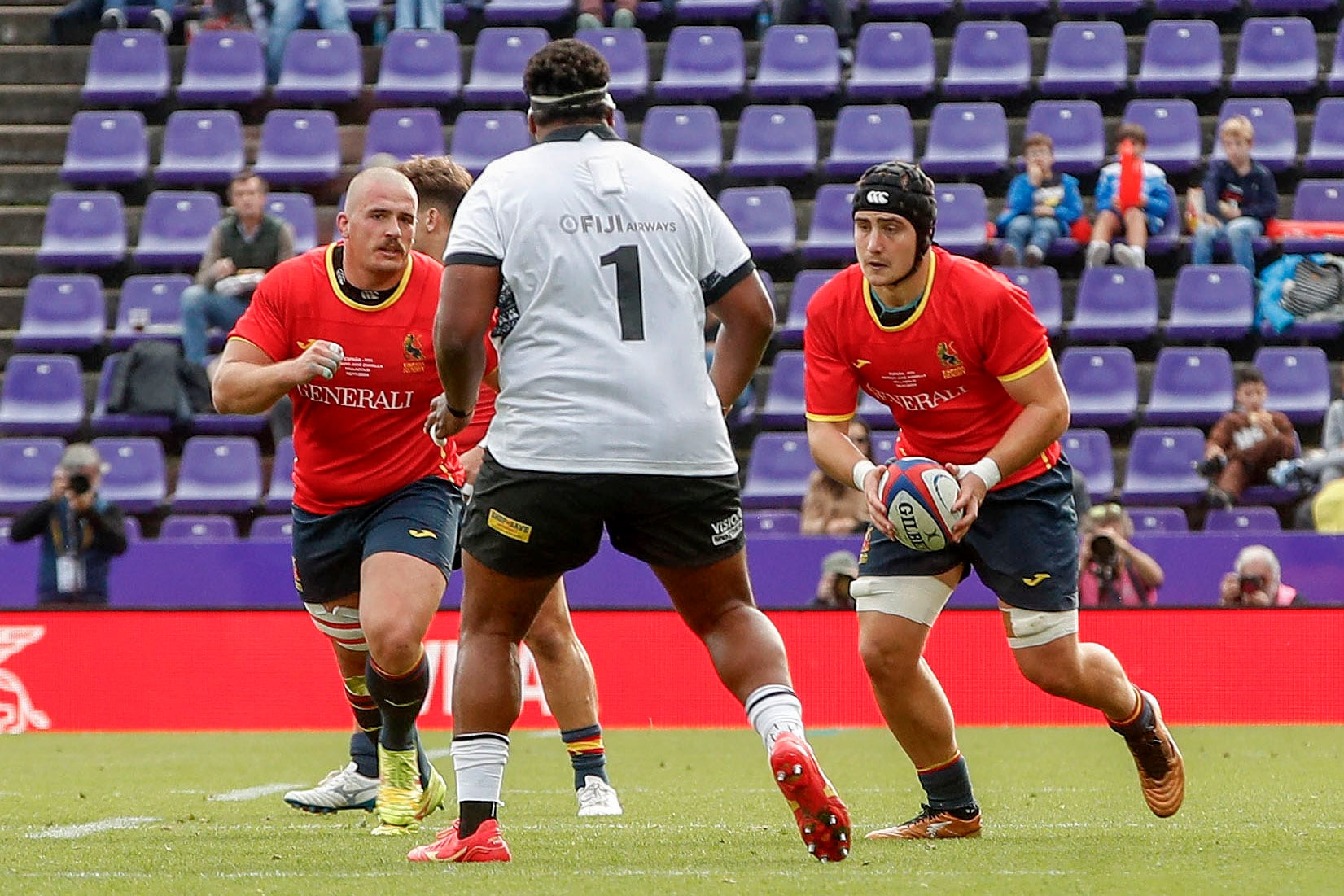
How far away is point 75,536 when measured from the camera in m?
13.0

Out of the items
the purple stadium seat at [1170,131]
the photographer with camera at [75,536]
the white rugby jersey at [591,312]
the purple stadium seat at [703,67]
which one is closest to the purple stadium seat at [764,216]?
the purple stadium seat at [703,67]

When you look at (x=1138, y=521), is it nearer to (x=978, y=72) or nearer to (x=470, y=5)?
(x=978, y=72)

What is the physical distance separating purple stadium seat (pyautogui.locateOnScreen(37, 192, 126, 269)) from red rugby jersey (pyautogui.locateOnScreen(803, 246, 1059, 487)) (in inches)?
466

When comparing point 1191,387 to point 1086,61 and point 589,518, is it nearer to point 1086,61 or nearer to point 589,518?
point 1086,61

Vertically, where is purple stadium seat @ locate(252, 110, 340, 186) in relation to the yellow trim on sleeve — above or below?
below

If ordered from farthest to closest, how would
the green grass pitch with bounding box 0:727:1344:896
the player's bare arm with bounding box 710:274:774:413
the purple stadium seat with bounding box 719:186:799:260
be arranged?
→ the purple stadium seat with bounding box 719:186:799:260 < the player's bare arm with bounding box 710:274:774:413 < the green grass pitch with bounding box 0:727:1344:896

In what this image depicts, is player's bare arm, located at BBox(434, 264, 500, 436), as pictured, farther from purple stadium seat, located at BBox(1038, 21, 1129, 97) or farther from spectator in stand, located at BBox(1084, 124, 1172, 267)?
purple stadium seat, located at BBox(1038, 21, 1129, 97)

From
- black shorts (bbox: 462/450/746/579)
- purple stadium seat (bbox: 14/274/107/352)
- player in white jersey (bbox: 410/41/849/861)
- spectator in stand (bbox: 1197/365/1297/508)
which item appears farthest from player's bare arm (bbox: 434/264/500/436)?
purple stadium seat (bbox: 14/274/107/352)

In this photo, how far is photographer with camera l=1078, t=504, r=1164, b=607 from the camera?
474 inches

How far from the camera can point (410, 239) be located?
672 centimetres

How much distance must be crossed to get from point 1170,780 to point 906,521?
1.29 metres

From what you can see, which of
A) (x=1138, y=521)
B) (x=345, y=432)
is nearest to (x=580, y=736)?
(x=345, y=432)

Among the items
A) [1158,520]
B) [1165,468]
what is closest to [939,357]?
[1158,520]

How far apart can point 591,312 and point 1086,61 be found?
1288 cm
